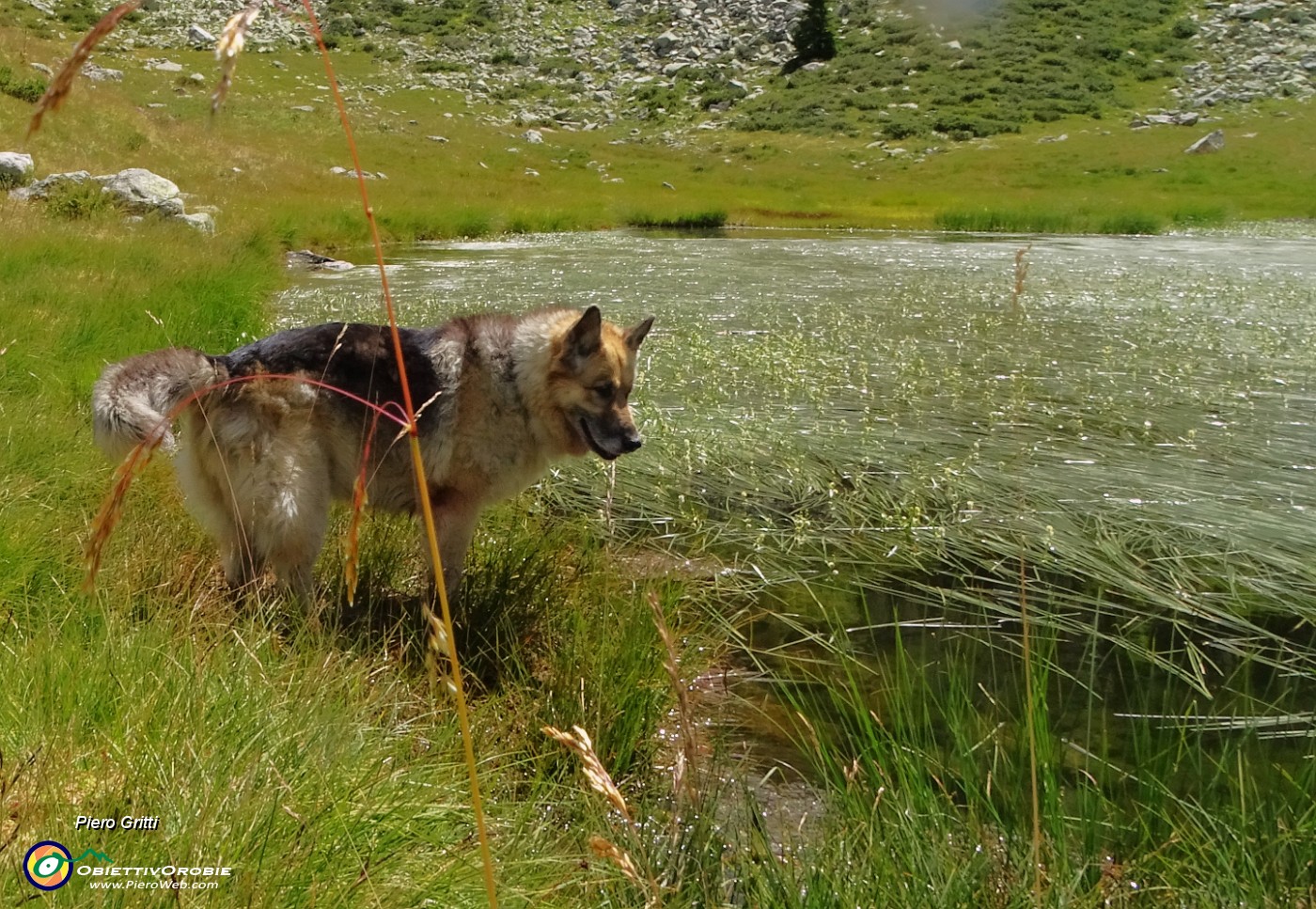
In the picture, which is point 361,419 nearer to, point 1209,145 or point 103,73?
point 103,73

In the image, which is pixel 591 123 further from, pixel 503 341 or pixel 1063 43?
pixel 503 341

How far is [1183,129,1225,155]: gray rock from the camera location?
133 ft

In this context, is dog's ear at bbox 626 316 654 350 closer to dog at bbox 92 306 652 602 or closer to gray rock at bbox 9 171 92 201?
dog at bbox 92 306 652 602

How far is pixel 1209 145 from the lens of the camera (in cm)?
4062

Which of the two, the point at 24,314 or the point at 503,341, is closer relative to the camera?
the point at 503,341

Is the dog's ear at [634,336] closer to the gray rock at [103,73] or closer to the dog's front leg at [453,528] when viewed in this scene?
the dog's front leg at [453,528]

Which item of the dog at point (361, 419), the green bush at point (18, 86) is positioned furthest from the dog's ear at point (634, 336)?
the green bush at point (18, 86)

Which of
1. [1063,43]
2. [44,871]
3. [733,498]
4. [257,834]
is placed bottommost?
[733,498]

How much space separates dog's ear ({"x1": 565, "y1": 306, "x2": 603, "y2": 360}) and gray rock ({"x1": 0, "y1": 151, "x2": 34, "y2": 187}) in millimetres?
15110

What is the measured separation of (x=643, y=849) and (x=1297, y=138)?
50.6m

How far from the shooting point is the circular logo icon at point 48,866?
5.42ft

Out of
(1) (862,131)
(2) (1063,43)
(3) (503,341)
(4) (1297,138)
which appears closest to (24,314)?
(3) (503,341)

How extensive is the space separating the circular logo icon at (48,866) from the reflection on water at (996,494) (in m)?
2.07

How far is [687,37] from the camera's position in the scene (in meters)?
61.0
